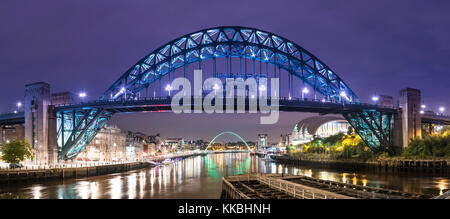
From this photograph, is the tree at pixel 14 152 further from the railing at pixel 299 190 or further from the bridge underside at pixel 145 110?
the railing at pixel 299 190

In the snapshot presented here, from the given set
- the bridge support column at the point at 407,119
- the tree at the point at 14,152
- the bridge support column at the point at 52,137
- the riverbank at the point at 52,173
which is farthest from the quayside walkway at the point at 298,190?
the bridge support column at the point at 407,119

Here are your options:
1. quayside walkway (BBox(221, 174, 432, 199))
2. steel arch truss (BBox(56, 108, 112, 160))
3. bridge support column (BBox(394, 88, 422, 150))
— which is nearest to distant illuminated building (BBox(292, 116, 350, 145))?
bridge support column (BBox(394, 88, 422, 150))

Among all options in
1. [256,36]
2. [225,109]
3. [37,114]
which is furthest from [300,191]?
[37,114]

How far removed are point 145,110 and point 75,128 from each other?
11.6m

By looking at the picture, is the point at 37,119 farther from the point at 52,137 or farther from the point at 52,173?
the point at 52,173

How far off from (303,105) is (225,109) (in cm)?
1315

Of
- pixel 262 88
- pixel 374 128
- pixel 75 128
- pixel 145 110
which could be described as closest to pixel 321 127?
pixel 374 128

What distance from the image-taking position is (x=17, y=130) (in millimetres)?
88312

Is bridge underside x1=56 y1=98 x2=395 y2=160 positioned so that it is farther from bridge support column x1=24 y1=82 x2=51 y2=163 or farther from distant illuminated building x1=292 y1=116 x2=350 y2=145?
distant illuminated building x1=292 y1=116 x2=350 y2=145

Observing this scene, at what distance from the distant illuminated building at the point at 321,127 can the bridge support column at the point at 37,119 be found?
10320 cm

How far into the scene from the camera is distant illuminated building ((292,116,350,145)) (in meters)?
134

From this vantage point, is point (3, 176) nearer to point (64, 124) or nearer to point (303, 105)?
point (64, 124)

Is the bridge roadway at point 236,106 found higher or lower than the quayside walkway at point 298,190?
higher

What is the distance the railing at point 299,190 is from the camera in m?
16.6
